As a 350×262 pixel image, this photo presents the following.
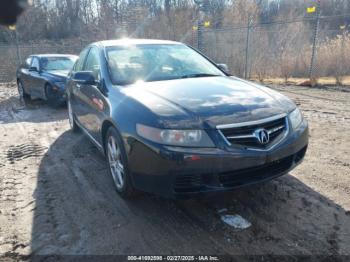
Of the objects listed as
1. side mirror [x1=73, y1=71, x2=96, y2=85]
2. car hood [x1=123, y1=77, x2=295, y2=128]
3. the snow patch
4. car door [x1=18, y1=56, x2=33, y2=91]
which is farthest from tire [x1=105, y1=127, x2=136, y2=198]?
car door [x1=18, y1=56, x2=33, y2=91]

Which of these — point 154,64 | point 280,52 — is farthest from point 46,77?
point 280,52

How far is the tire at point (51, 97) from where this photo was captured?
27.8 feet

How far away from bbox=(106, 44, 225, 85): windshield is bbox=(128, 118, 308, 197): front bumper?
1.24 m

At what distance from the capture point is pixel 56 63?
9.51m

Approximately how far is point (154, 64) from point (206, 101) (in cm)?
131

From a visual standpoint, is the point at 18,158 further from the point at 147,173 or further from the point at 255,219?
the point at 255,219

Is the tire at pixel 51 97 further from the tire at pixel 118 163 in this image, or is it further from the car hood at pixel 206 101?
the car hood at pixel 206 101

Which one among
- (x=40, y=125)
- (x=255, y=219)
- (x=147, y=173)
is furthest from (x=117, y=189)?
(x=40, y=125)

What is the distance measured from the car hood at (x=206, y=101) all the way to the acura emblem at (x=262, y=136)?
0.12 metres

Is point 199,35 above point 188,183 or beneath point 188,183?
above

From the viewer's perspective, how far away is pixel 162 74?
3.98 meters

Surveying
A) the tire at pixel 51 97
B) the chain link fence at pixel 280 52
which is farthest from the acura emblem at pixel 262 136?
the chain link fence at pixel 280 52

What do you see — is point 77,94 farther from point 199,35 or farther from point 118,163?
point 199,35

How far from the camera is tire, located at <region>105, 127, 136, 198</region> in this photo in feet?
10.3
